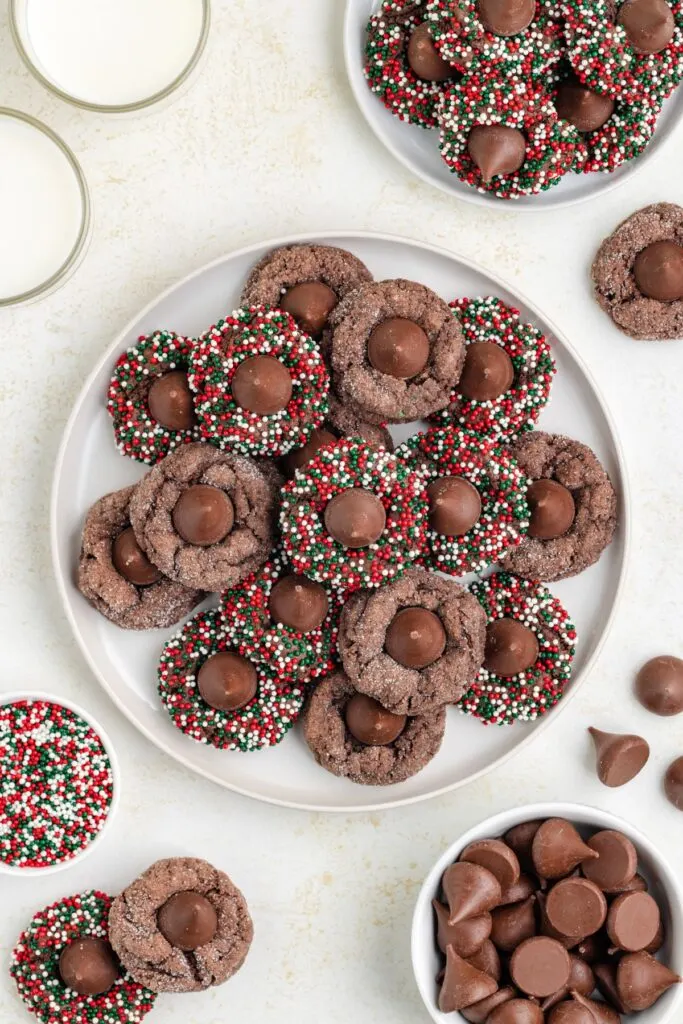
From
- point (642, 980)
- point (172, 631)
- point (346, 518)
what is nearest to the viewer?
point (346, 518)

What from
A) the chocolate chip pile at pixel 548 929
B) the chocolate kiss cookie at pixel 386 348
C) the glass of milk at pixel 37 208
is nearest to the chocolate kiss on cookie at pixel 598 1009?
the chocolate chip pile at pixel 548 929

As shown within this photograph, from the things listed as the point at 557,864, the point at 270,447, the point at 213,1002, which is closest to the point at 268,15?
the point at 270,447

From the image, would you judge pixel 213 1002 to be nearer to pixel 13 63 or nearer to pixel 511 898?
pixel 511 898

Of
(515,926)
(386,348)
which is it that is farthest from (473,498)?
(515,926)

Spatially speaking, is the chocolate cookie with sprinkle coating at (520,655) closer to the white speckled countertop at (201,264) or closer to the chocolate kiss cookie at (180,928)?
the white speckled countertop at (201,264)

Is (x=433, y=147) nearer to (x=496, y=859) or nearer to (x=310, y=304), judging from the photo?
(x=310, y=304)

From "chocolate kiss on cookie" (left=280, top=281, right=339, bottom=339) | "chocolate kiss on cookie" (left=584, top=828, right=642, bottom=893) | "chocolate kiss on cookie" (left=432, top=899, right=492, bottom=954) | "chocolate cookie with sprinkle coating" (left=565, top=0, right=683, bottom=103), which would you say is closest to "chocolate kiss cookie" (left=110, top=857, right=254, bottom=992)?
"chocolate kiss on cookie" (left=432, top=899, right=492, bottom=954)
